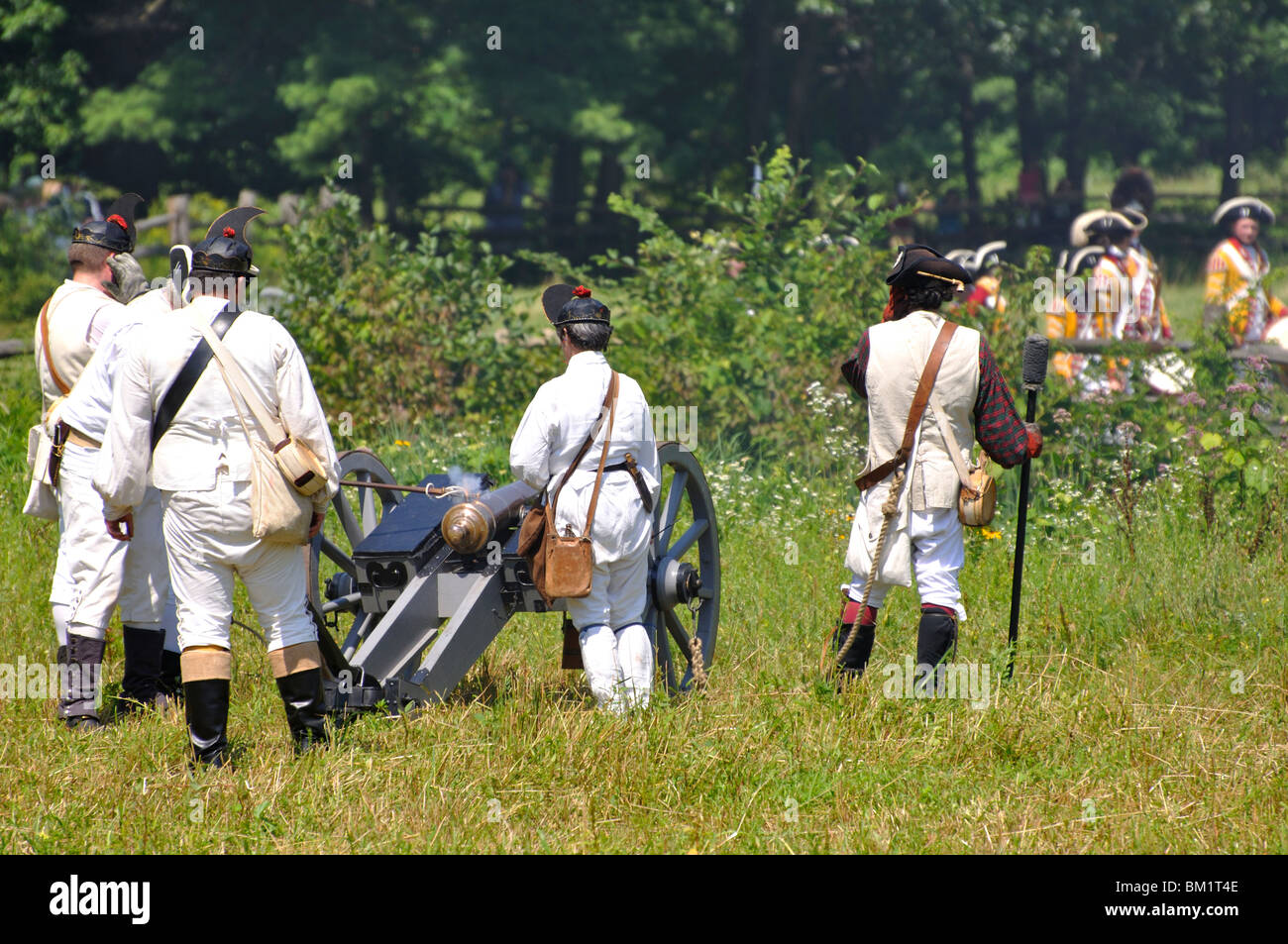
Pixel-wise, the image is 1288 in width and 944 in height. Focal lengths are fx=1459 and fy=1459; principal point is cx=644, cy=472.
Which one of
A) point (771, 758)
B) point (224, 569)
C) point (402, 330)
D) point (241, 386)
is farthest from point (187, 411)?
point (402, 330)

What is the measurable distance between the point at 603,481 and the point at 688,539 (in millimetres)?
757

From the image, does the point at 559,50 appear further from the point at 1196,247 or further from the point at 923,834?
the point at 923,834

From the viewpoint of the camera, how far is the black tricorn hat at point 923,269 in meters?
5.05

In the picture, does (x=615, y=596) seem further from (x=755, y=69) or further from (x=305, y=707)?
(x=755, y=69)

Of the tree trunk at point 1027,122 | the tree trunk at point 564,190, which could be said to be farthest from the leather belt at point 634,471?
the tree trunk at point 1027,122

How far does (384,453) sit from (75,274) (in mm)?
3260

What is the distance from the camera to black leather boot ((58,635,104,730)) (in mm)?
5266

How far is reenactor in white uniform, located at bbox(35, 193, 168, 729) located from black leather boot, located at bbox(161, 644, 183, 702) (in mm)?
88

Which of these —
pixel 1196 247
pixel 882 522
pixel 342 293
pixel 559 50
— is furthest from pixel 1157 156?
pixel 882 522

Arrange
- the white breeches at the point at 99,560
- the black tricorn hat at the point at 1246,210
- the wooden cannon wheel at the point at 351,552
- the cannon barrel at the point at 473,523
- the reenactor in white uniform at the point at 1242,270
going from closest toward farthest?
the cannon barrel at the point at 473,523 → the white breeches at the point at 99,560 → the wooden cannon wheel at the point at 351,552 → the reenactor in white uniform at the point at 1242,270 → the black tricorn hat at the point at 1246,210

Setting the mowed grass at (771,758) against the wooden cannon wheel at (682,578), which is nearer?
the mowed grass at (771,758)

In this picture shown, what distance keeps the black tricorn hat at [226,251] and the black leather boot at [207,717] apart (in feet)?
4.21

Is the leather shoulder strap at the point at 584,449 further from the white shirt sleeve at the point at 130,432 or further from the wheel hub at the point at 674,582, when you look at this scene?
the white shirt sleeve at the point at 130,432

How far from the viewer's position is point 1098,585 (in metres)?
6.43
